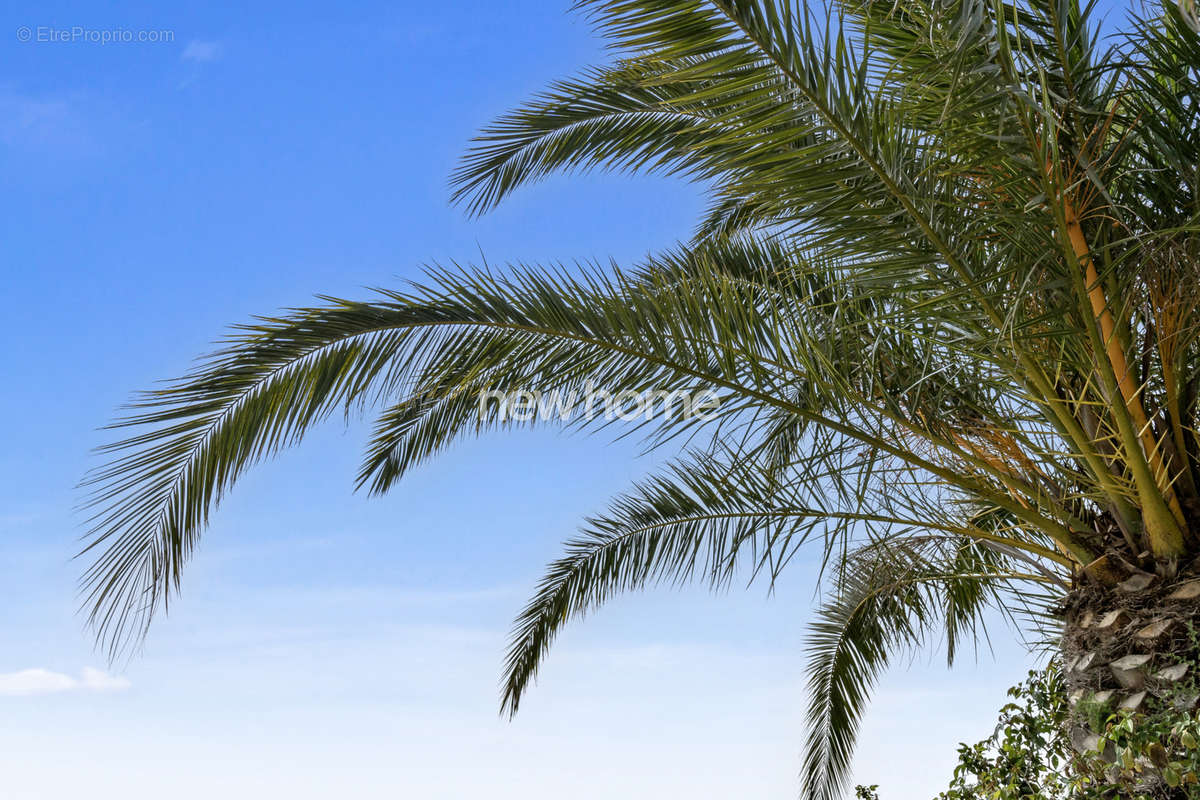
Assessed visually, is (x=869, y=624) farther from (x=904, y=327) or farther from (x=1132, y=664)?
(x=904, y=327)

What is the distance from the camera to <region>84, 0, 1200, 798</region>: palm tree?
342 cm

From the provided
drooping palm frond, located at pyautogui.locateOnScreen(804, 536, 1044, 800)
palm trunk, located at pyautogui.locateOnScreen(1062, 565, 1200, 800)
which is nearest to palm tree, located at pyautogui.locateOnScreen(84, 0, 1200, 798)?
palm trunk, located at pyautogui.locateOnScreen(1062, 565, 1200, 800)

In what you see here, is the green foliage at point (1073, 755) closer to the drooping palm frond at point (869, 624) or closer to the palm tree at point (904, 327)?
the palm tree at point (904, 327)

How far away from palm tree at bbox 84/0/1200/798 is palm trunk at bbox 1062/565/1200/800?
0.02 meters

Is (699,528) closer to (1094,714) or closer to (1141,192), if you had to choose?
(1094,714)

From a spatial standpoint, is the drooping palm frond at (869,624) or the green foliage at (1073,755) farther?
the drooping palm frond at (869,624)

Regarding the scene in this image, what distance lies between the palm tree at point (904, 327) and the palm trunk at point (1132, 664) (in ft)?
0.05

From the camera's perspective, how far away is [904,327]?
4.04 meters

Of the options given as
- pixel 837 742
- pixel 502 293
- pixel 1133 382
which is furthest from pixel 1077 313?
pixel 837 742

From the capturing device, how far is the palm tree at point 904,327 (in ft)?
11.2

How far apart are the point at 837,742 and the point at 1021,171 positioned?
463 cm

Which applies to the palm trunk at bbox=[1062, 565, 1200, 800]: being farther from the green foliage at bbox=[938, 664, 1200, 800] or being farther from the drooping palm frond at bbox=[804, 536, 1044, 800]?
the drooping palm frond at bbox=[804, 536, 1044, 800]

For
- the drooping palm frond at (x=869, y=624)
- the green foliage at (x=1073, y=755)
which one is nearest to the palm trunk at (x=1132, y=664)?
the green foliage at (x=1073, y=755)

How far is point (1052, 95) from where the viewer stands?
12.2 ft
